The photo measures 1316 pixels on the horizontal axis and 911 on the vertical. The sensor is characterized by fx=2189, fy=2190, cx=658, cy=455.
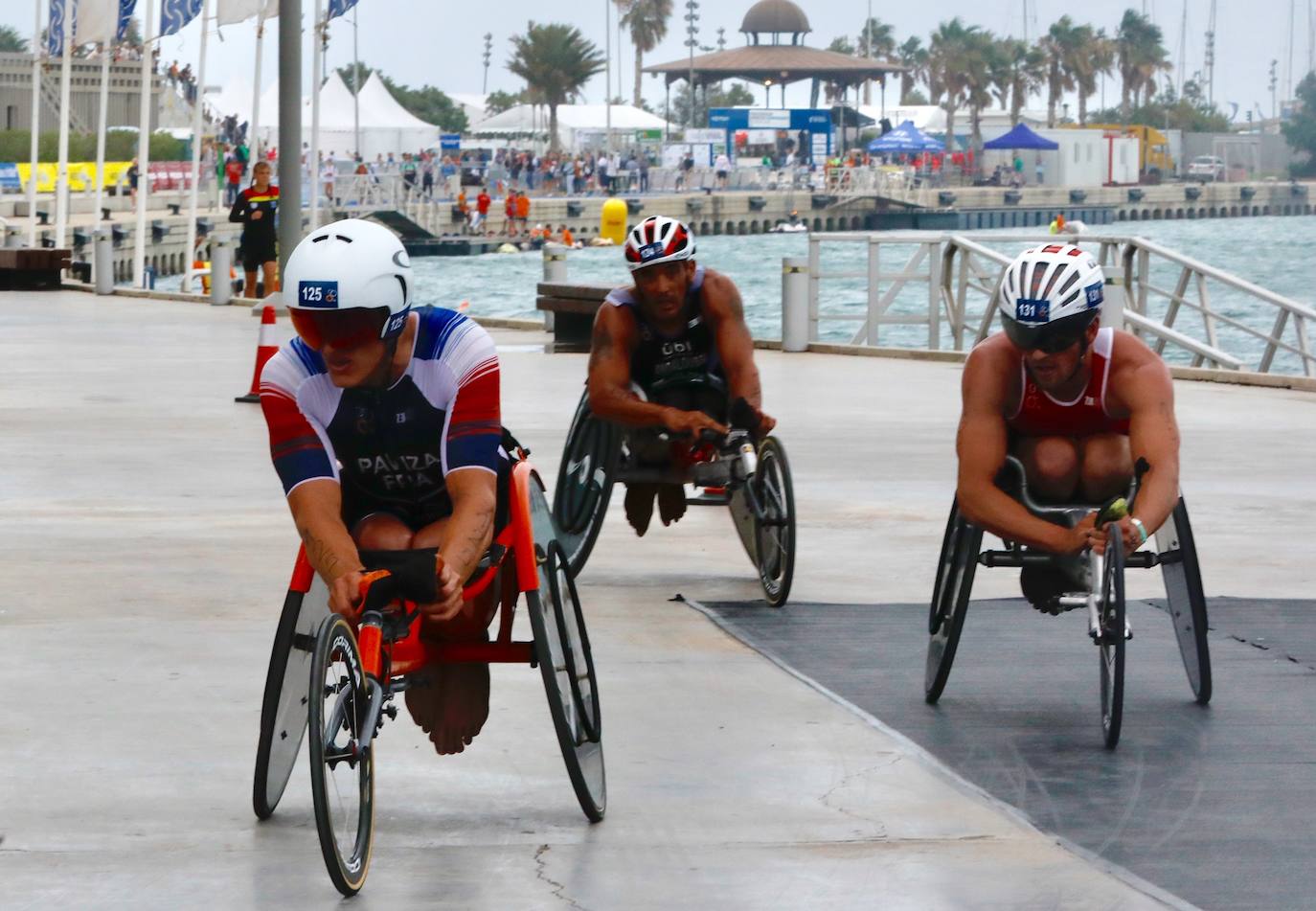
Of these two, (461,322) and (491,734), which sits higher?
(461,322)

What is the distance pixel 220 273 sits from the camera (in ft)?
102

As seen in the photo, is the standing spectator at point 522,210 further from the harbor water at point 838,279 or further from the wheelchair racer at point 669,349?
the wheelchair racer at point 669,349

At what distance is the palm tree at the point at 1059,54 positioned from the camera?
176500 mm

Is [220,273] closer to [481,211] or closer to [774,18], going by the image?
[481,211]

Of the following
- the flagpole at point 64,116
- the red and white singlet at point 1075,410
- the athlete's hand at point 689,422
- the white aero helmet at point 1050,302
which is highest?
the flagpole at point 64,116

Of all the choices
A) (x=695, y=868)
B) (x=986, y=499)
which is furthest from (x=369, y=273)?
(x=986, y=499)

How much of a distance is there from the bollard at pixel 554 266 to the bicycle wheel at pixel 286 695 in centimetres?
1905

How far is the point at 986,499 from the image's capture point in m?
6.92

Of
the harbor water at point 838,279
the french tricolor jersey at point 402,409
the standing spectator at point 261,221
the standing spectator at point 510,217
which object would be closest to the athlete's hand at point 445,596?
the french tricolor jersey at point 402,409

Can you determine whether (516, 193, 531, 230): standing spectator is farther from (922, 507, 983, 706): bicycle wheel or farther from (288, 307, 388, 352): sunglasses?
(288, 307, 388, 352): sunglasses

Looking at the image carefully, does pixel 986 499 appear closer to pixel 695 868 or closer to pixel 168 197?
pixel 695 868

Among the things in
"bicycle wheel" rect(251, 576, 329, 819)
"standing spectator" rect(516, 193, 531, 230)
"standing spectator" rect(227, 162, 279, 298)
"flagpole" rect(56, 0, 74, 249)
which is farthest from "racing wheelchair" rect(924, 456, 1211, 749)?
"standing spectator" rect(516, 193, 531, 230)

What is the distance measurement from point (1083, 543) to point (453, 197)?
274 ft

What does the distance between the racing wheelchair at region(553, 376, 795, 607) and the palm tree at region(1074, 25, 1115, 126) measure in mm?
173938
